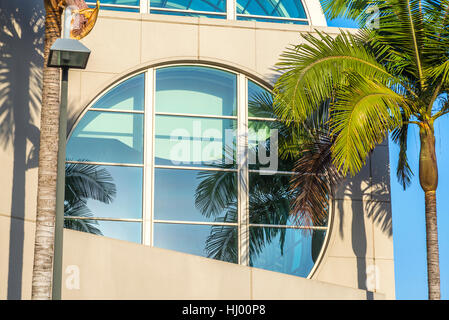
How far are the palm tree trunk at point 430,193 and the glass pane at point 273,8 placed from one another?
5.20 m

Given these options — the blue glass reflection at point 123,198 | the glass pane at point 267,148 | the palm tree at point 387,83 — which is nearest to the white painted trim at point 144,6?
the glass pane at point 267,148

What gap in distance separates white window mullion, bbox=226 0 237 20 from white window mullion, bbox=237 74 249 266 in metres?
1.71

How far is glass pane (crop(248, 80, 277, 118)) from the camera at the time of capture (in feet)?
50.3

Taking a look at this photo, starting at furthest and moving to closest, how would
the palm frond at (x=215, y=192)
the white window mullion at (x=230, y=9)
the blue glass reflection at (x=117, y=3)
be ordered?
the white window mullion at (x=230, y=9) < the blue glass reflection at (x=117, y=3) < the palm frond at (x=215, y=192)

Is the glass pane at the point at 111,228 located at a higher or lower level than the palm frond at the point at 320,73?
lower

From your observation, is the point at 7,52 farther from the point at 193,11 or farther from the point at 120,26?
the point at 193,11

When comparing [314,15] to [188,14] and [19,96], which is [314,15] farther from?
[19,96]

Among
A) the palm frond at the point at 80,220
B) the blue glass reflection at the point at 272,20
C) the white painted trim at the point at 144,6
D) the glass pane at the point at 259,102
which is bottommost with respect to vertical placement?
the palm frond at the point at 80,220

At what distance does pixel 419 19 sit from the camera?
42.3 ft

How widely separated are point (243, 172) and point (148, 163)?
6.32 ft

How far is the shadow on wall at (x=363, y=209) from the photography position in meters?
14.9

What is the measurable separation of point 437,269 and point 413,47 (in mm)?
3843

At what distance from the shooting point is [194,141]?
49.0 ft

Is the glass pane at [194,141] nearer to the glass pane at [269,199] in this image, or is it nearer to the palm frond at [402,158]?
the glass pane at [269,199]
